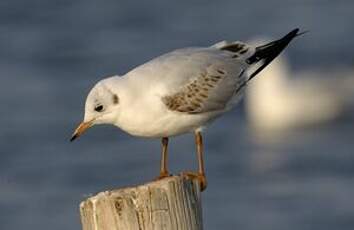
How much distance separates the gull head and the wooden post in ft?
5.18

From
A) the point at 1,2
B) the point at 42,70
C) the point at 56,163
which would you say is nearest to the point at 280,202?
the point at 56,163

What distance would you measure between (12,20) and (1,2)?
2.12 m

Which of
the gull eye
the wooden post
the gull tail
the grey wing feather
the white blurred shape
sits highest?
the white blurred shape

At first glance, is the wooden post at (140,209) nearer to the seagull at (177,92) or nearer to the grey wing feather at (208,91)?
the seagull at (177,92)

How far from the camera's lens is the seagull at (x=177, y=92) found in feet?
22.2

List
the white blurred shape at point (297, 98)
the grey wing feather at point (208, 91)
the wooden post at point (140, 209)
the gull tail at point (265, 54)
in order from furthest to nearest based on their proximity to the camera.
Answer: the white blurred shape at point (297, 98) < the gull tail at point (265, 54) < the grey wing feather at point (208, 91) < the wooden post at point (140, 209)

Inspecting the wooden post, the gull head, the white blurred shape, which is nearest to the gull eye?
the gull head

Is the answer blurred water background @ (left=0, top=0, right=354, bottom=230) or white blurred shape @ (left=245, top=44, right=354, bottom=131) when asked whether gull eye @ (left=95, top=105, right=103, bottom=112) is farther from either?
white blurred shape @ (left=245, top=44, right=354, bottom=131)

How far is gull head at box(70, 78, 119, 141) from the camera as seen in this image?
264 inches

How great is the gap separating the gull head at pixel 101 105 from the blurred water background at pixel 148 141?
4613 mm

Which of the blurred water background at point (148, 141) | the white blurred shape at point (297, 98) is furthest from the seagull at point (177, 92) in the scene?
the white blurred shape at point (297, 98)

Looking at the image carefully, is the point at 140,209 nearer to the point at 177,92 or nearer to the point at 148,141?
the point at 177,92

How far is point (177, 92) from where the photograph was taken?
705 cm

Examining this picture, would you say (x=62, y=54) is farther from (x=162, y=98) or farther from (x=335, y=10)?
(x=162, y=98)
